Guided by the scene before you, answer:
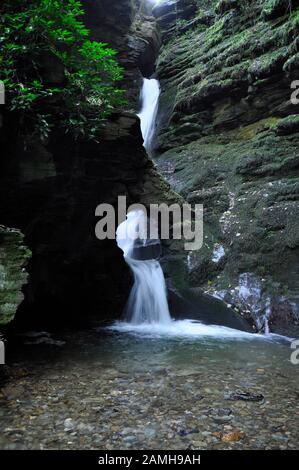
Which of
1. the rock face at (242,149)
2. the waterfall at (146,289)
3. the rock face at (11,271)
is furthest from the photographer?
the waterfall at (146,289)

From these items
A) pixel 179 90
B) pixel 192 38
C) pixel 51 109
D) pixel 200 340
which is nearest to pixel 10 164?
pixel 51 109

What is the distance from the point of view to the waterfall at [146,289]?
9909 mm

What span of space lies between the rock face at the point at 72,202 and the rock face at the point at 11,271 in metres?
2.27

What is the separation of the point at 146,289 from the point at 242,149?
614 cm

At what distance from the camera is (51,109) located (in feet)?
25.1

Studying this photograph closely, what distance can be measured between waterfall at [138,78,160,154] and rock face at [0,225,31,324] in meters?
12.7

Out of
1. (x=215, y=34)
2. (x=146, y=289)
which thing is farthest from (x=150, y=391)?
(x=215, y=34)

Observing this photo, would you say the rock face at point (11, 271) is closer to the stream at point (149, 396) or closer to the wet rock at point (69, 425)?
the stream at point (149, 396)

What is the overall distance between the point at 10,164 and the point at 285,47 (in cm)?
1014

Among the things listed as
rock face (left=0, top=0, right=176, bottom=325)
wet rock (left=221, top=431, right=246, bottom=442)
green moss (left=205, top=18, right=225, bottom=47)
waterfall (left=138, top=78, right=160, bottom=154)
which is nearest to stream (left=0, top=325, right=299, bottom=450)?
wet rock (left=221, top=431, right=246, bottom=442)

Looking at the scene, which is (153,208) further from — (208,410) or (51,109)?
(208,410)

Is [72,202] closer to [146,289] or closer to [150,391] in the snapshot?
[146,289]

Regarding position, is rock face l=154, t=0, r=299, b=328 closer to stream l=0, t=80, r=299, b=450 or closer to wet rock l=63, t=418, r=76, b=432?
stream l=0, t=80, r=299, b=450

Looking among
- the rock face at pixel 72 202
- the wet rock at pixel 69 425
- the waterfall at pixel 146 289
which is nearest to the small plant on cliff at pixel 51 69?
the rock face at pixel 72 202
